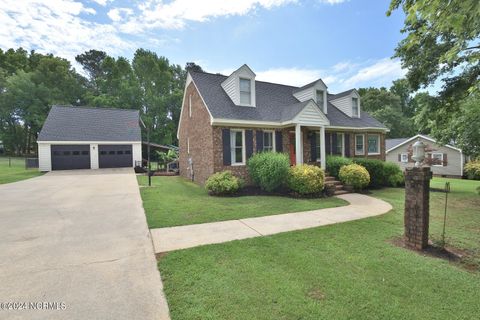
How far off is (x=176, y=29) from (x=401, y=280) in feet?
48.5

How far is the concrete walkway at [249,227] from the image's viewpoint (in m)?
4.61

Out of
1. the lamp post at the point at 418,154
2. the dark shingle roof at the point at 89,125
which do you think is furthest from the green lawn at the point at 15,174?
the lamp post at the point at 418,154

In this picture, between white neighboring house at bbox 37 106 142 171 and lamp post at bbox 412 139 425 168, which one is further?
white neighboring house at bbox 37 106 142 171

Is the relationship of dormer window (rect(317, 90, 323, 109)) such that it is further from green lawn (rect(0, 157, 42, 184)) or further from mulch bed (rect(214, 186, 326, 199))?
green lawn (rect(0, 157, 42, 184))

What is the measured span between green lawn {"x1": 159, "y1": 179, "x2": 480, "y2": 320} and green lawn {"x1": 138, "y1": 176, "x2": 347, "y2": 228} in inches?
76.7

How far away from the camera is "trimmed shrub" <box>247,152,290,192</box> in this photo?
30.9ft

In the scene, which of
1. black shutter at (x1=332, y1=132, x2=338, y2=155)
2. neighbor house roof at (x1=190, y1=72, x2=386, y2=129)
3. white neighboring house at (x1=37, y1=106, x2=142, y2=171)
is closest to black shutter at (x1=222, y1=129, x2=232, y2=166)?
neighbor house roof at (x1=190, y1=72, x2=386, y2=129)

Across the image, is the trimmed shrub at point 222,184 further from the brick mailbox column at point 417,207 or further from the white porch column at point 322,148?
the brick mailbox column at point 417,207

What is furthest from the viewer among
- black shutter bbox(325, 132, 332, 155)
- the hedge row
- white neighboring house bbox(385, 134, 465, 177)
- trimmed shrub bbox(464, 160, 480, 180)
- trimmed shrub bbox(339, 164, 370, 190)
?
white neighboring house bbox(385, 134, 465, 177)

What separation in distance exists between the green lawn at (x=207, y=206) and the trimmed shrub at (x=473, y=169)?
20.6m

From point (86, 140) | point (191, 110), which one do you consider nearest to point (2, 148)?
point (86, 140)

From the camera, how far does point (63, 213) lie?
6.78 metres

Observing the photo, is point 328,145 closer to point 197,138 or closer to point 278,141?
point 278,141

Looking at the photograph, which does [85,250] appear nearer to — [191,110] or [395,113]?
[191,110]
